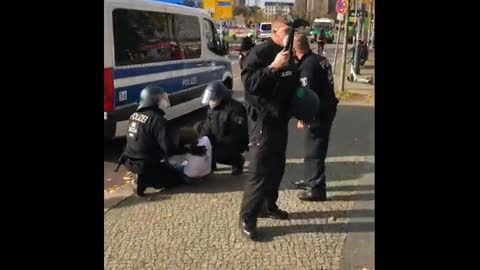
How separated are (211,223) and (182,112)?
5201 millimetres

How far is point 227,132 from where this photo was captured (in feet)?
20.7

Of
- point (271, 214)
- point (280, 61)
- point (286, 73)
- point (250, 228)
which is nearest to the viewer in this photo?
point (280, 61)

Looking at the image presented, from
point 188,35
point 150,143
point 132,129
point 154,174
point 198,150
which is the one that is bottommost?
point 154,174

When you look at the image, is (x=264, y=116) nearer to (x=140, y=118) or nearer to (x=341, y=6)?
(x=140, y=118)

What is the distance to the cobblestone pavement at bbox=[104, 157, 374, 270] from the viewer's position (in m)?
3.92

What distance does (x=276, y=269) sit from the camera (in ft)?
12.4

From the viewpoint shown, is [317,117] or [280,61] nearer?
[280,61]

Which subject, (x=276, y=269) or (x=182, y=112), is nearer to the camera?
(x=276, y=269)

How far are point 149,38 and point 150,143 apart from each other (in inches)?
125

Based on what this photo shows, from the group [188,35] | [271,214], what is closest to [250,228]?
[271,214]

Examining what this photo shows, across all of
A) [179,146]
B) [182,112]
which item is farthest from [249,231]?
[182,112]
